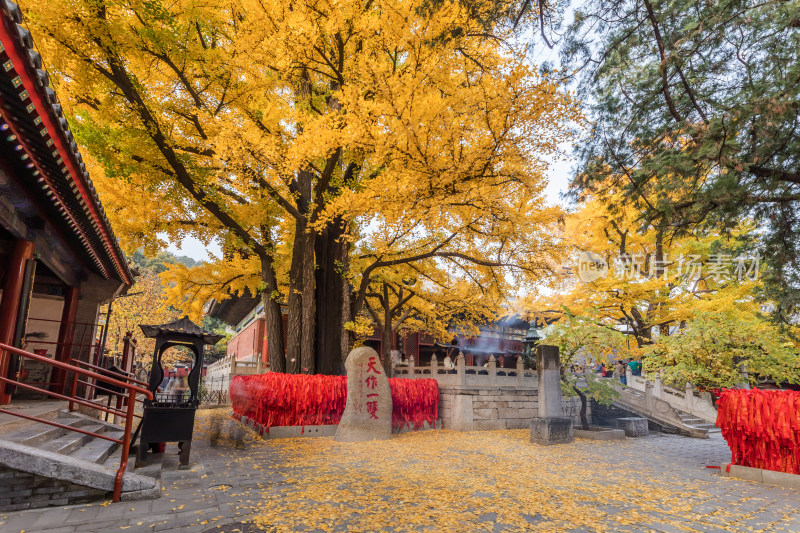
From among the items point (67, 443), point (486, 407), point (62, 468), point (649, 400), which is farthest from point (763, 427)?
point (67, 443)

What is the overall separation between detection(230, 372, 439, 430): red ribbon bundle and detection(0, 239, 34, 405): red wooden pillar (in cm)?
479

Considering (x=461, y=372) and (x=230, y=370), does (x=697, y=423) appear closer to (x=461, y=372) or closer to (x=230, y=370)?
(x=461, y=372)

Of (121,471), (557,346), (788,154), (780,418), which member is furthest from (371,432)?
(788,154)

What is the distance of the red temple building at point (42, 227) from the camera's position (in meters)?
3.53

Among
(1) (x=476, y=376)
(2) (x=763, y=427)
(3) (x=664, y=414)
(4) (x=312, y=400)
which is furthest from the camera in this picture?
(3) (x=664, y=414)

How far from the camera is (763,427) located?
674 cm

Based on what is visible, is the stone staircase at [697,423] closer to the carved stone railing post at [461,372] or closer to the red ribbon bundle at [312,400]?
the carved stone railing post at [461,372]

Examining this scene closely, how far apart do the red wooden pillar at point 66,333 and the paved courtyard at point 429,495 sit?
13.1ft

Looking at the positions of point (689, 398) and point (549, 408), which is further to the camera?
point (689, 398)

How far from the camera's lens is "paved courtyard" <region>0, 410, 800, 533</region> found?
4176mm

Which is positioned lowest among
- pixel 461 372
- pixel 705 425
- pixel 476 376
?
pixel 705 425

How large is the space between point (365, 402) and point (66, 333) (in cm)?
696

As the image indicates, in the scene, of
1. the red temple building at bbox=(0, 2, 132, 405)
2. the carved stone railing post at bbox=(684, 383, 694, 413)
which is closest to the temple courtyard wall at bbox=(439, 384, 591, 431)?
the carved stone railing post at bbox=(684, 383, 694, 413)

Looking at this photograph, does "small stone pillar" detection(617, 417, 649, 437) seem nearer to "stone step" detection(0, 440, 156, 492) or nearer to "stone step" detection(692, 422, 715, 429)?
"stone step" detection(692, 422, 715, 429)
